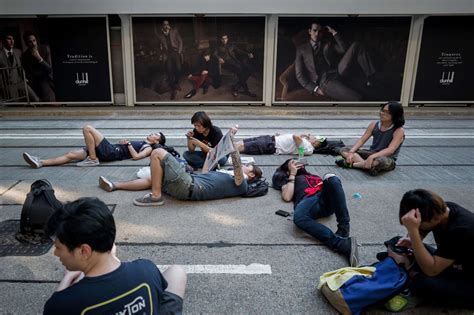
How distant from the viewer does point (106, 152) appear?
602 cm

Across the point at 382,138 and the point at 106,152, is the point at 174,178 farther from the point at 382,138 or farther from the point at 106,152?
the point at 382,138

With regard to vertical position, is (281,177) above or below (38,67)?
below

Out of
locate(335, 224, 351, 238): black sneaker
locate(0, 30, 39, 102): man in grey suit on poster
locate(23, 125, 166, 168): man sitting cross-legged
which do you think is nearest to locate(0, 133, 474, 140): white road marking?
locate(23, 125, 166, 168): man sitting cross-legged

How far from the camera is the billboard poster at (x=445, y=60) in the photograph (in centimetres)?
1066

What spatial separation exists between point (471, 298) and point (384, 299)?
0.61 m

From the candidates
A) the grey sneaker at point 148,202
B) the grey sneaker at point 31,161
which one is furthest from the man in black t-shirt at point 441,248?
the grey sneaker at point 31,161

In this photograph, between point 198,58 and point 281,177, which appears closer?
point 281,177

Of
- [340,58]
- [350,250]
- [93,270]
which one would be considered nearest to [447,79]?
[340,58]

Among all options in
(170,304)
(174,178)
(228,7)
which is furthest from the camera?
(228,7)

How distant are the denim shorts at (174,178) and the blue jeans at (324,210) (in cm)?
135

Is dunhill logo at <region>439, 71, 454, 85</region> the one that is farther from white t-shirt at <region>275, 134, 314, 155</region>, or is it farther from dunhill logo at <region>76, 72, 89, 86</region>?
dunhill logo at <region>76, 72, 89, 86</region>

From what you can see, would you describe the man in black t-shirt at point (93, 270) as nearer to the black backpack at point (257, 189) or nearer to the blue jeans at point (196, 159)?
the black backpack at point (257, 189)

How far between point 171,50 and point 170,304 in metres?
9.66

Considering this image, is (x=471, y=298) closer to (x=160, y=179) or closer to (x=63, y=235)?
(x=63, y=235)
